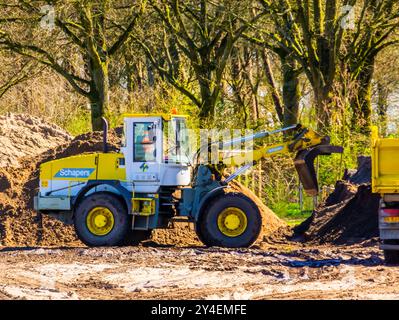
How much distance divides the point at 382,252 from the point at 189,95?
46.4 feet

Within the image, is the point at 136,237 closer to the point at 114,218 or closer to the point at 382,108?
the point at 114,218

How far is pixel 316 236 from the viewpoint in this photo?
2025cm

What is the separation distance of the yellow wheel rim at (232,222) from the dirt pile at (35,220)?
2.13 meters

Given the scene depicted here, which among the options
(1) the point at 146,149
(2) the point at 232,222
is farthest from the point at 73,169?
(2) the point at 232,222

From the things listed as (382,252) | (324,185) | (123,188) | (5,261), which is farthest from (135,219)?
(324,185)

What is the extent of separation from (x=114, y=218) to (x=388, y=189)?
19.4 feet

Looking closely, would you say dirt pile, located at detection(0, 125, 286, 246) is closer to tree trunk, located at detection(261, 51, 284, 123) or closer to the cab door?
the cab door

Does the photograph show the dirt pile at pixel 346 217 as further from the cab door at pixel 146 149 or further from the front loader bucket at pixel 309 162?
the cab door at pixel 146 149

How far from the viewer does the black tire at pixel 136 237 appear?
19.6m

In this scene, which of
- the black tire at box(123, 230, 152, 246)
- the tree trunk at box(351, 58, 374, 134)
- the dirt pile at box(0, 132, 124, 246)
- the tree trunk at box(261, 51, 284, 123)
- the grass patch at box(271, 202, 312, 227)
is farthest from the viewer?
the tree trunk at box(261, 51, 284, 123)

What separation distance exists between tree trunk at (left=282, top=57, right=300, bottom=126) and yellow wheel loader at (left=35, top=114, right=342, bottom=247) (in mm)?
10685

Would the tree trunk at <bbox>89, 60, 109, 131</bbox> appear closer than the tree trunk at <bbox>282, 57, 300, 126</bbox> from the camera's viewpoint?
Yes

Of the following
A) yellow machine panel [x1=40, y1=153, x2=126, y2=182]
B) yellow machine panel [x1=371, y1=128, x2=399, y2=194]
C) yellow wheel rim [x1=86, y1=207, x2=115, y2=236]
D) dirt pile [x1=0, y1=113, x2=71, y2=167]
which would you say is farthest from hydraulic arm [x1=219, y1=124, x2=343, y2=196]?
dirt pile [x1=0, y1=113, x2=71, y2=167]

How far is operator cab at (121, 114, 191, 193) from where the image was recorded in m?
18.8
